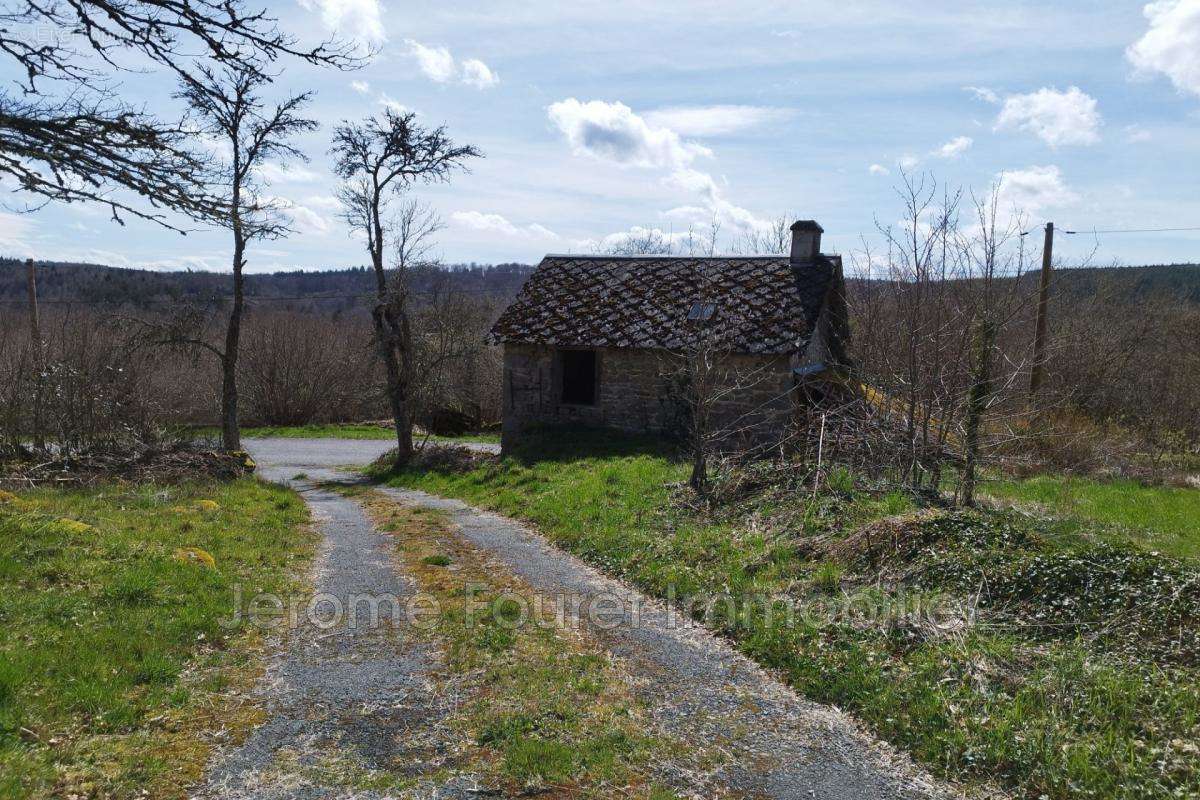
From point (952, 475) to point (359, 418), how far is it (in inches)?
1246

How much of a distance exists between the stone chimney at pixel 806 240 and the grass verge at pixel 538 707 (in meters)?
13.4

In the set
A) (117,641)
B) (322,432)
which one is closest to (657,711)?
(117,641)

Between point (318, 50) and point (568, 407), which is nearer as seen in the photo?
point (318, 50)

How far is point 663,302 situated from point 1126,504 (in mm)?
10389

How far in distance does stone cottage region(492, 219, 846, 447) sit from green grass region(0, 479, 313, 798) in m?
9.61

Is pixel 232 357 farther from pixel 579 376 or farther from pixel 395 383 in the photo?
pixel 579 376

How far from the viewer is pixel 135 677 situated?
535 cm

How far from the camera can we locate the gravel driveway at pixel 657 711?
14.8ft

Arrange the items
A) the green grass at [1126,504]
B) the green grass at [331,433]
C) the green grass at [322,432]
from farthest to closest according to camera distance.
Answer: the green grass at [322,432] → the green grass at [331,433] → the green grass at [1126,504]

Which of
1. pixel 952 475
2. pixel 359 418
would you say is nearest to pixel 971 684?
pixel 952 475

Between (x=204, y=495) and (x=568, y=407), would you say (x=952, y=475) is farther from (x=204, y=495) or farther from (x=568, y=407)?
(x=204, y=495)

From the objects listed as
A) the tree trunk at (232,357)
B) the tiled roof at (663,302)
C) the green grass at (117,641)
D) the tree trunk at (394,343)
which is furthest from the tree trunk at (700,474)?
the tree trunk at (232,357)

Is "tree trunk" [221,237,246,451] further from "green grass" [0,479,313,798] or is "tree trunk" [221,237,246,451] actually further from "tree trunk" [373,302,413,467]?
"green grass" [0,479,313,798]

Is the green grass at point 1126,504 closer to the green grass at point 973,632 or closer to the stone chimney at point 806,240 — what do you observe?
the green grass at point 973,632
